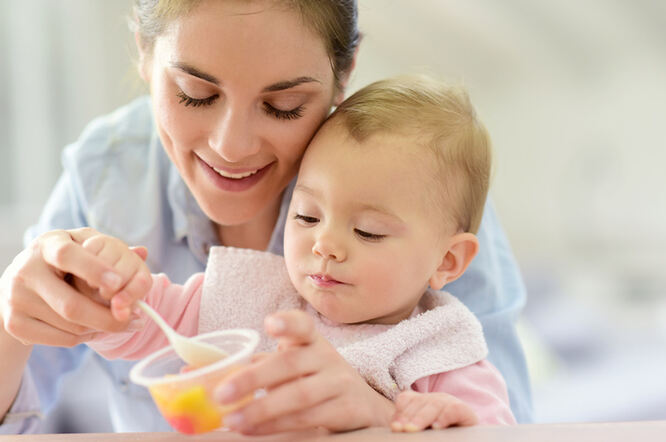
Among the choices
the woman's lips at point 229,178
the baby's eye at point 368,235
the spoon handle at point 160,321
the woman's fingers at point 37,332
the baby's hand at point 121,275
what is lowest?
the woman's fingers at point 37,332

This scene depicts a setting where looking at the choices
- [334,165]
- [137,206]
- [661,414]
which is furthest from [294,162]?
[661,414]

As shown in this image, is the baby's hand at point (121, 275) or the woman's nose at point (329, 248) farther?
the woman's nose at point (329, 248)

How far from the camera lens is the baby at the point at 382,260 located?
38.3 inches

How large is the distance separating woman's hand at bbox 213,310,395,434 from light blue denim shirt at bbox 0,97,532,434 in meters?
0.55

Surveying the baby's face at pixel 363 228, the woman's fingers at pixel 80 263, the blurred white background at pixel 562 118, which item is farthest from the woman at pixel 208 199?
the blurred white background at pixel 562 118

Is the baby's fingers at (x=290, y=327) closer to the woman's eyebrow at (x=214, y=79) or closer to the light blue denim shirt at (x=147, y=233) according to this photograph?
the woman's eyebrow at (x=214, y=79)

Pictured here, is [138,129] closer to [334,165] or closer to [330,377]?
[334,165]

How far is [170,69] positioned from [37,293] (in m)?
0.40

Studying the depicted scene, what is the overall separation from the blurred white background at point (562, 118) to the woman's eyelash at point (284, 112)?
2300 mm

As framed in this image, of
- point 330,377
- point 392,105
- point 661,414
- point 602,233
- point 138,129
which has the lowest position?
point 661,414

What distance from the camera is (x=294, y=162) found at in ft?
3.72

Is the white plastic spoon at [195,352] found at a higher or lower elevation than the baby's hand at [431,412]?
higher

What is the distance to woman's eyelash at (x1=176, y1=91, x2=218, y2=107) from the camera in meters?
1.04

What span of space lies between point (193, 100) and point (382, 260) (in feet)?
1.25
